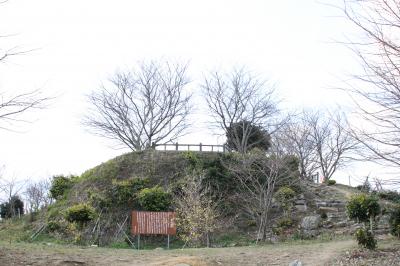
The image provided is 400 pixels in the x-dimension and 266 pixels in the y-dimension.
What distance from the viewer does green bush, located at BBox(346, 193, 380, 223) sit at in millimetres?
12914

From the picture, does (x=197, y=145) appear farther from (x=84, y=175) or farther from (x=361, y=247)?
(x=361, y=247)

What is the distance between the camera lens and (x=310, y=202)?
69.5 ft

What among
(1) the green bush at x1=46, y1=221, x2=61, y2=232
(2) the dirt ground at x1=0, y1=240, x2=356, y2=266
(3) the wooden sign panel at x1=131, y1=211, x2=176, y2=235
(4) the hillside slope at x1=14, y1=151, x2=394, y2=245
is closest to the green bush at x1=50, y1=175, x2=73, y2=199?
(4) the hillside slope at x1=14, y1=151, x2=394, y2=245

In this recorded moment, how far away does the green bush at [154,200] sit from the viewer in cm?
1956

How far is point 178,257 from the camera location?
11055 millimetres

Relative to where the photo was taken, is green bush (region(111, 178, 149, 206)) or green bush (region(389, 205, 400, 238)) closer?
green bush (region(389, 205, 400, 238))

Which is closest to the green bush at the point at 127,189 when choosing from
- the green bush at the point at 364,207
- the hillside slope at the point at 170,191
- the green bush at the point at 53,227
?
the hillside slope at the point at 170,191

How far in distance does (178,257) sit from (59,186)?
14.2 metres

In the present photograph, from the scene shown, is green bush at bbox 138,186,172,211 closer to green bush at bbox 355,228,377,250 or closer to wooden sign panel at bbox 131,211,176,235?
wooden sign panel at bbox 131,211,176,235

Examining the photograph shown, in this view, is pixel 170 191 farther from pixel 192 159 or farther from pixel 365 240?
pixel 365 240

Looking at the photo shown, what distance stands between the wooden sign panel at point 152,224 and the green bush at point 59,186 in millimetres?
7306

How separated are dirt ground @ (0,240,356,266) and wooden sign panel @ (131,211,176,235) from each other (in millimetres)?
5131

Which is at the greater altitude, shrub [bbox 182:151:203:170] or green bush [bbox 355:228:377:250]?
shrub [bbox 182:151:203:170]

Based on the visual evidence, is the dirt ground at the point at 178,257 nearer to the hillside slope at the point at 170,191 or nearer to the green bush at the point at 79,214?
the hillside slope at the point at 170,191
